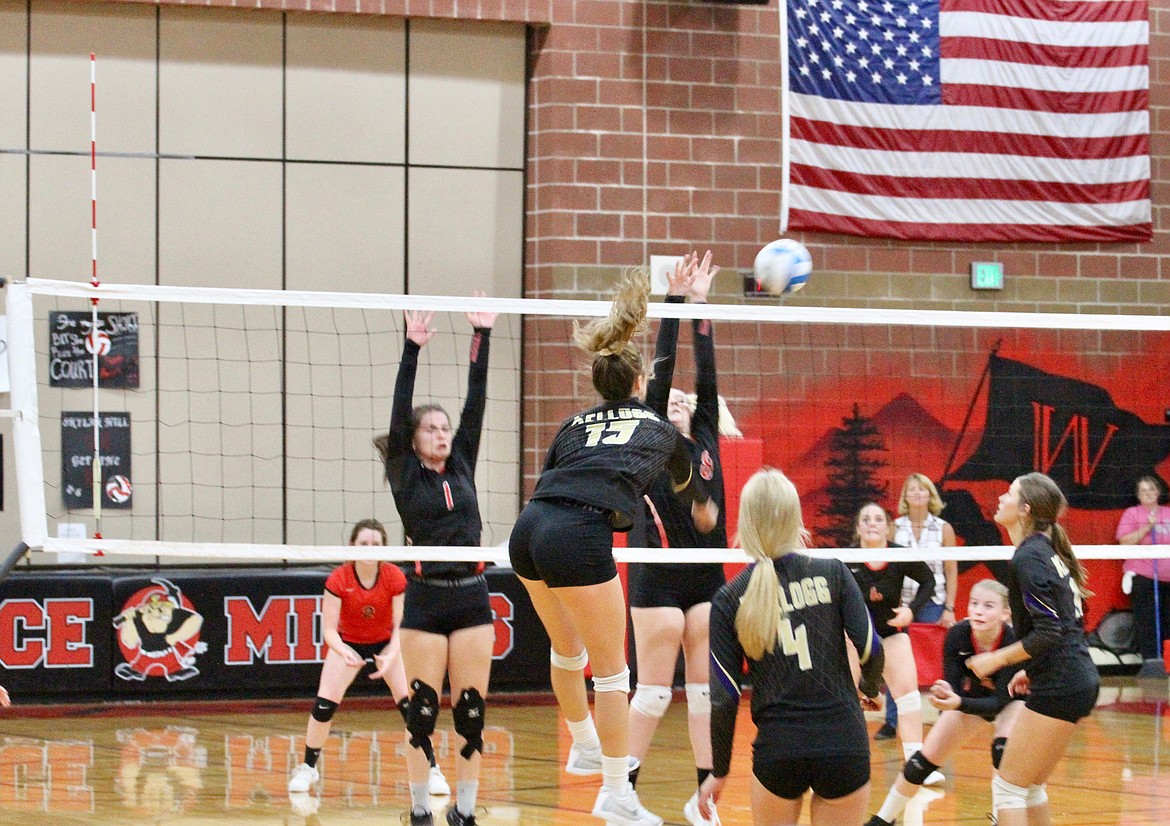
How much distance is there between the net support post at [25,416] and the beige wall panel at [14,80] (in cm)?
473

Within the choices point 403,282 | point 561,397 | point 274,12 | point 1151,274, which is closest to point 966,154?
point 1151,274

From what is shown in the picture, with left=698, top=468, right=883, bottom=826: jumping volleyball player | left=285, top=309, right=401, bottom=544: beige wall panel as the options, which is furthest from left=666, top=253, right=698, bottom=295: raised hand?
left=285, top=309, right=401, bottom=544: beige wall panel

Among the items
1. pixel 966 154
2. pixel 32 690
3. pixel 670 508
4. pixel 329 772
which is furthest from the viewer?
pixel 966 154

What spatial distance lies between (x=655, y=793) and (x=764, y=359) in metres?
5.16

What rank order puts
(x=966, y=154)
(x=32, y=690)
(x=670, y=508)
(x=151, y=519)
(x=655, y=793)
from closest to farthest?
(x=670, y=508) → (x=655, y=793) → (x=32, y=690) → (x=151, y=519) → (x=966, y=154)

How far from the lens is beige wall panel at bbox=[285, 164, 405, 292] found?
11.2 m

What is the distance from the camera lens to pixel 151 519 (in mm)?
10828

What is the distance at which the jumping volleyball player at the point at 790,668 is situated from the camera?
13.3ft

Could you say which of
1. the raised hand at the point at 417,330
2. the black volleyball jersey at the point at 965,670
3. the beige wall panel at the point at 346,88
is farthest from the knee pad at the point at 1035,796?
the beige wall panel at the point at 346,88

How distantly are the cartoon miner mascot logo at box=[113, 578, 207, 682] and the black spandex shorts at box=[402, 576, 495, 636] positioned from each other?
4.62 m

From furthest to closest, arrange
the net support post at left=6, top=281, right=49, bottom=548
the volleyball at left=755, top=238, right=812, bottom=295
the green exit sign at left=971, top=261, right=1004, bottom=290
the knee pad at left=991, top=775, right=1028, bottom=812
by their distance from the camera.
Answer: the green exit sign at left=971, top=261, right=1004, bottom=290 → the volleyball at left=755, top=238, right=812, bottom=295 → the net support post at left=6, top=281, right=49, bottom=548 → the knee pad at left=991, top=775, right=1028, bottom=812

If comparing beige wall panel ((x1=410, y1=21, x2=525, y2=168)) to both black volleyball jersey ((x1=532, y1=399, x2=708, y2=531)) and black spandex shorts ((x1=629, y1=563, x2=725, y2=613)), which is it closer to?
black spandex shorts ((x1=629, y1=563, x2=725, y2=613))

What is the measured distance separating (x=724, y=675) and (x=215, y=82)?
27.2 ft

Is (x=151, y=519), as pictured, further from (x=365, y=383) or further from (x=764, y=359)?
(x=764, y=359)
